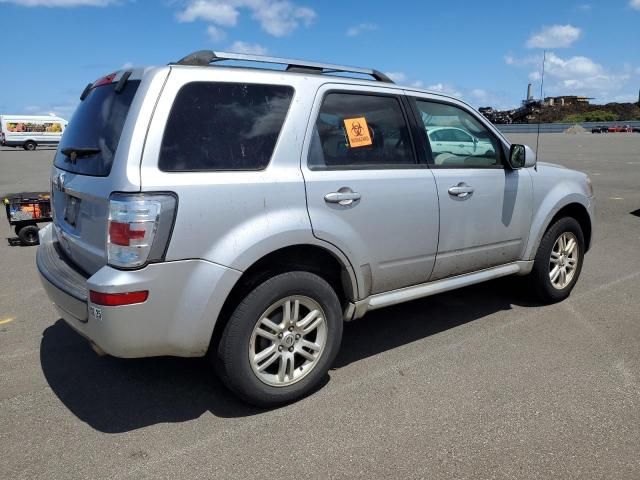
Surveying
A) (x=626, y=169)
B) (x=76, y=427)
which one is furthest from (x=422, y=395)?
(x=626, y=169)

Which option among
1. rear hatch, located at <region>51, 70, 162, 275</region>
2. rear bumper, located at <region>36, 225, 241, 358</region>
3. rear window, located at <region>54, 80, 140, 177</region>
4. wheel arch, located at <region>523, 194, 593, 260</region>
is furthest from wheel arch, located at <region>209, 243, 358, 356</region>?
wheel arch, located at <region>523, 194, 593, 260</region>

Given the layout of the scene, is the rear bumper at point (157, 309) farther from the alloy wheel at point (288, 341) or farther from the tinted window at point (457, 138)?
the tinted window at point (457, 138)

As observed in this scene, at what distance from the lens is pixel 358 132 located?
11.5 ft

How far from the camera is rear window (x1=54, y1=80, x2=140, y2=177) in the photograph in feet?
9.48

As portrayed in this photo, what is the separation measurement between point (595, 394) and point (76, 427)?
9.91 ft

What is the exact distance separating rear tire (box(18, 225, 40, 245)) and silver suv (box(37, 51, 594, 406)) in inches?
163

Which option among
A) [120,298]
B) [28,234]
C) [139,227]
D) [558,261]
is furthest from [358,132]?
[28,234]

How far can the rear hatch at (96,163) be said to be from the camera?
2.73 meters

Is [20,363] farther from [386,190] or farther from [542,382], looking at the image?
[542,382]

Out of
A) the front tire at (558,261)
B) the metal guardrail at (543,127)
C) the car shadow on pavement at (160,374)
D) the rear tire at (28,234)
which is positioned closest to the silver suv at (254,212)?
the car shadow on pavement at (160,374)

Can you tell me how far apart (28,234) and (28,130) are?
1602 inches

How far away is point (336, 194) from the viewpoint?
3.24 metres

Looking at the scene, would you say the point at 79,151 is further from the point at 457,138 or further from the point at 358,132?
the point at 457,138

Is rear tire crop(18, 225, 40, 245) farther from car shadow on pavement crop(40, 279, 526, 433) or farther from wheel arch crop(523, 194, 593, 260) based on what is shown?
wheel arch crop(523, 194, 593, 260)
